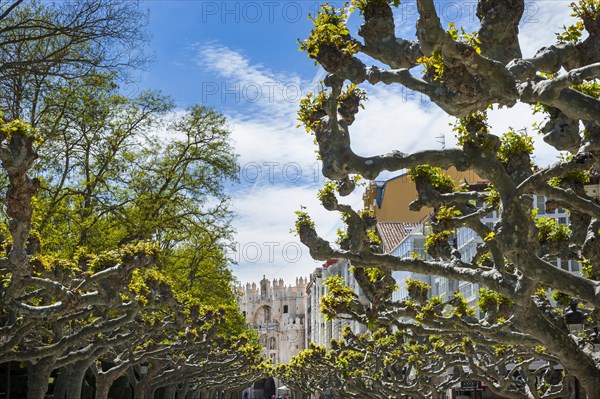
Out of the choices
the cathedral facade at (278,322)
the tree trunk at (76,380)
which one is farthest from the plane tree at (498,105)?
the cathedral facade at (278,322)

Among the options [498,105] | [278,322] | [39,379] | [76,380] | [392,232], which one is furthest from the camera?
[278,322]

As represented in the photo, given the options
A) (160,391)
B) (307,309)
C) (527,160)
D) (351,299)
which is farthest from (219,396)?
(527,160)

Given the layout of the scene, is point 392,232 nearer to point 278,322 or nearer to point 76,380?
point 76,380

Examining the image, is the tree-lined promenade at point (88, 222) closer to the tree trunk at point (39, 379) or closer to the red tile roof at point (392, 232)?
the tree trunk at point (39, 379)

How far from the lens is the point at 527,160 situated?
17.0 meters

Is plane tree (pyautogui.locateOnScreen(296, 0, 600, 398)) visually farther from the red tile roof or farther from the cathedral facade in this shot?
the cathedral facade

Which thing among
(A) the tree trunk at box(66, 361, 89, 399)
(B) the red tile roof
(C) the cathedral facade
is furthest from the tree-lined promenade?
(C) the cathedral facade

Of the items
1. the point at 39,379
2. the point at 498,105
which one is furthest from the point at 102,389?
the point at 498,105

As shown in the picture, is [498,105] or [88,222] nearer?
[498,105]

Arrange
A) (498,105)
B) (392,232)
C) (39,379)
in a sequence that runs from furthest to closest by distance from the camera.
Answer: (392,232), (39,379), (498,105)

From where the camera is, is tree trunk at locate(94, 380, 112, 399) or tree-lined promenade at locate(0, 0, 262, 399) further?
tree trunk at locate(94, 380, 112, 399)

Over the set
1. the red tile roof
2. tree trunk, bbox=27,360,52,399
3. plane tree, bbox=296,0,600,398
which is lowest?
tree trunk, bbox=27,360,52,399

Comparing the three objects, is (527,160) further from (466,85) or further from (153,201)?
(153,201)

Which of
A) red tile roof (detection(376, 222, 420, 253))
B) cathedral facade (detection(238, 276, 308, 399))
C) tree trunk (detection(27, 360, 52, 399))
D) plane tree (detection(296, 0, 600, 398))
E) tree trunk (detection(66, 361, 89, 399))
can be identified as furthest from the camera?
cathedral facade (detection(238, 276, 308, 399))
